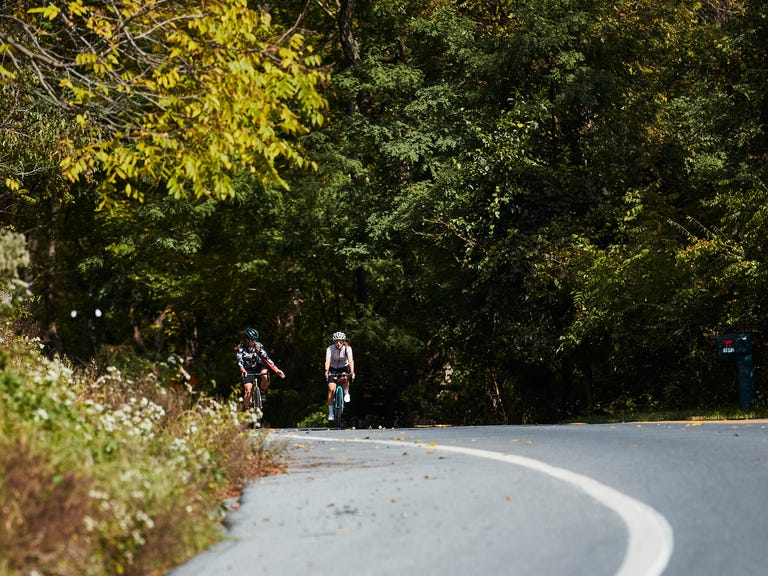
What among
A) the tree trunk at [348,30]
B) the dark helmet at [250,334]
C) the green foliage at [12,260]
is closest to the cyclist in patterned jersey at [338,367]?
the dark helmet at [250,334]

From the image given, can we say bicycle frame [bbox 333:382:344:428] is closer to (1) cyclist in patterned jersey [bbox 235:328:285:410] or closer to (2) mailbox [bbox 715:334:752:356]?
(1) cyclist in patterned jersey [bbox 235:328:285:410]

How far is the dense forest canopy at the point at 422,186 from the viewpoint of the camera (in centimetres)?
1455

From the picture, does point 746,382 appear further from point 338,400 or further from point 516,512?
point 516,512

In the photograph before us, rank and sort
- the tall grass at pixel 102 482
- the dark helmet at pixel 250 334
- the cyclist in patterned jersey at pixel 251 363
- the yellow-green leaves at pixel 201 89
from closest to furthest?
the tall grass at pixel 102 482
the yellow-green leaves at pixel 201 89
the dark helmet at pixel 250 334
the cyclist in patterned jersey at pixel 251 363

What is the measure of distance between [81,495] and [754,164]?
20.6 metres

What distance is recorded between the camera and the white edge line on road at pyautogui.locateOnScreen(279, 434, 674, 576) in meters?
7.13

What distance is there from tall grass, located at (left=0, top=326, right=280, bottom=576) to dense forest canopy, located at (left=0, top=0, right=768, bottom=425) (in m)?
3.72

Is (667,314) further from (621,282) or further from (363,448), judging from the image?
(363,448)

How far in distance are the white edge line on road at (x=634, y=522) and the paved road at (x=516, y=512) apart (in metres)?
0.01

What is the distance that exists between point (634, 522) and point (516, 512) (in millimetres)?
888

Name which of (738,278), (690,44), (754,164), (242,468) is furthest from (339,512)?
(690,44)

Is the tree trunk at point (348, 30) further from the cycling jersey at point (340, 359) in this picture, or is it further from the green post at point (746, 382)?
Answer: the green post at point (746, 382)

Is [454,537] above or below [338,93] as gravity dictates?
below

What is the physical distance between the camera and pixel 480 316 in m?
28.5
